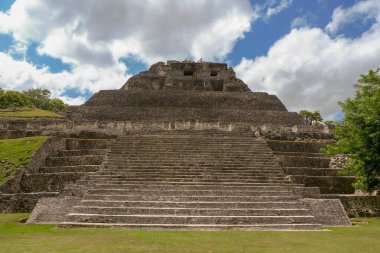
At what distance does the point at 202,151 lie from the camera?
585 inches

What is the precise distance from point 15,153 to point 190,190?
22.7 ft

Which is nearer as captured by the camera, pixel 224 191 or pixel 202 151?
pixel 224 191

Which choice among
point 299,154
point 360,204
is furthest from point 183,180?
point 360,204

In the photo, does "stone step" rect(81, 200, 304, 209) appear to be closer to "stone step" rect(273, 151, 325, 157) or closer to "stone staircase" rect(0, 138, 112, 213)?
"stone staircase" rect(0, 138, 112, 213)

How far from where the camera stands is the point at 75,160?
13914 mm

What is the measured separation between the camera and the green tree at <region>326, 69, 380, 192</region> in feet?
36.1

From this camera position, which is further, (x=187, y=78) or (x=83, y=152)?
(x=187, y=78)

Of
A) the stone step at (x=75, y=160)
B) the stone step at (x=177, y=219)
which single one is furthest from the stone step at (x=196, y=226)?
the stone step at (x=75, y=160)

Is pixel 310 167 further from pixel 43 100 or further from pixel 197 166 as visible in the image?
pixel 43 100

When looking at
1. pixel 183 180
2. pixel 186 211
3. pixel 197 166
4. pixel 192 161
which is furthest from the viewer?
pixel 192 161

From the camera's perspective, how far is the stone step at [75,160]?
1384 centimetres

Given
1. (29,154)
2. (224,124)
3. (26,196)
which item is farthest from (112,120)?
(26,196)

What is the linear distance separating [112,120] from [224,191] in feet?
36.6

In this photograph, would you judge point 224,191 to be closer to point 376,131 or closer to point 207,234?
point 207,234
